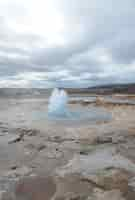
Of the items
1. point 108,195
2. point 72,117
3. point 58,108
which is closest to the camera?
point 108,195

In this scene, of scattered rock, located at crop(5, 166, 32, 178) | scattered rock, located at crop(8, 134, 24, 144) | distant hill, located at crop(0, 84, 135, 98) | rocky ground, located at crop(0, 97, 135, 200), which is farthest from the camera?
distant hill, located at crop(0, 84, 135, 98)

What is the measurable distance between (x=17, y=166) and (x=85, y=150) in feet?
7.29

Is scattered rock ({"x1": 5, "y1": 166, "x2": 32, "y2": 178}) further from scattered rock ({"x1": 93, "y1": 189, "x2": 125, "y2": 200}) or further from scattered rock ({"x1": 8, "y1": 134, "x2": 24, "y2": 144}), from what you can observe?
scattered rock ({"x1": 8, "y1": 134, "x2": 24, "y2": 144})

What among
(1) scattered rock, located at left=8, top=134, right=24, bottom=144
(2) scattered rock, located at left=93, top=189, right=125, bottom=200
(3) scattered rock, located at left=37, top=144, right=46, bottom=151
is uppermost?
(1) scattered rock, located at left=8, top=134, right=24, bottom=144

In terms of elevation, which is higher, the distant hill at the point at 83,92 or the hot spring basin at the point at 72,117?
the distant hill at the point at 83,92

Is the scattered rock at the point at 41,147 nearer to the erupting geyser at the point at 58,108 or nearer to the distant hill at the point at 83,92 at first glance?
the erupting geyser at the point at 58,108

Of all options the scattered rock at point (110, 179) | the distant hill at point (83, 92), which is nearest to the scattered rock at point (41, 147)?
the scattered rock at point (110, 179)

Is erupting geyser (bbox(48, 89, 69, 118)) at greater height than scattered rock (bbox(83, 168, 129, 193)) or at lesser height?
greater

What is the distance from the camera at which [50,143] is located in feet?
19.6

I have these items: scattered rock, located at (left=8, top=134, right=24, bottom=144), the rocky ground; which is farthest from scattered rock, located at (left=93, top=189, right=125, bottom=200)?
scattered rock, located at (left=8, top=134, right=24, bottom=144)

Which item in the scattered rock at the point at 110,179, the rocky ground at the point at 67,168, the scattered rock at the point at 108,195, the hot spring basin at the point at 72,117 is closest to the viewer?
the scattered rock at the point at 108,195

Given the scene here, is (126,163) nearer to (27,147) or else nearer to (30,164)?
(30,164)

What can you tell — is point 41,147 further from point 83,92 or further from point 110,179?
point 83,92

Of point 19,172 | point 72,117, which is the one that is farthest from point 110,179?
point 72,117
